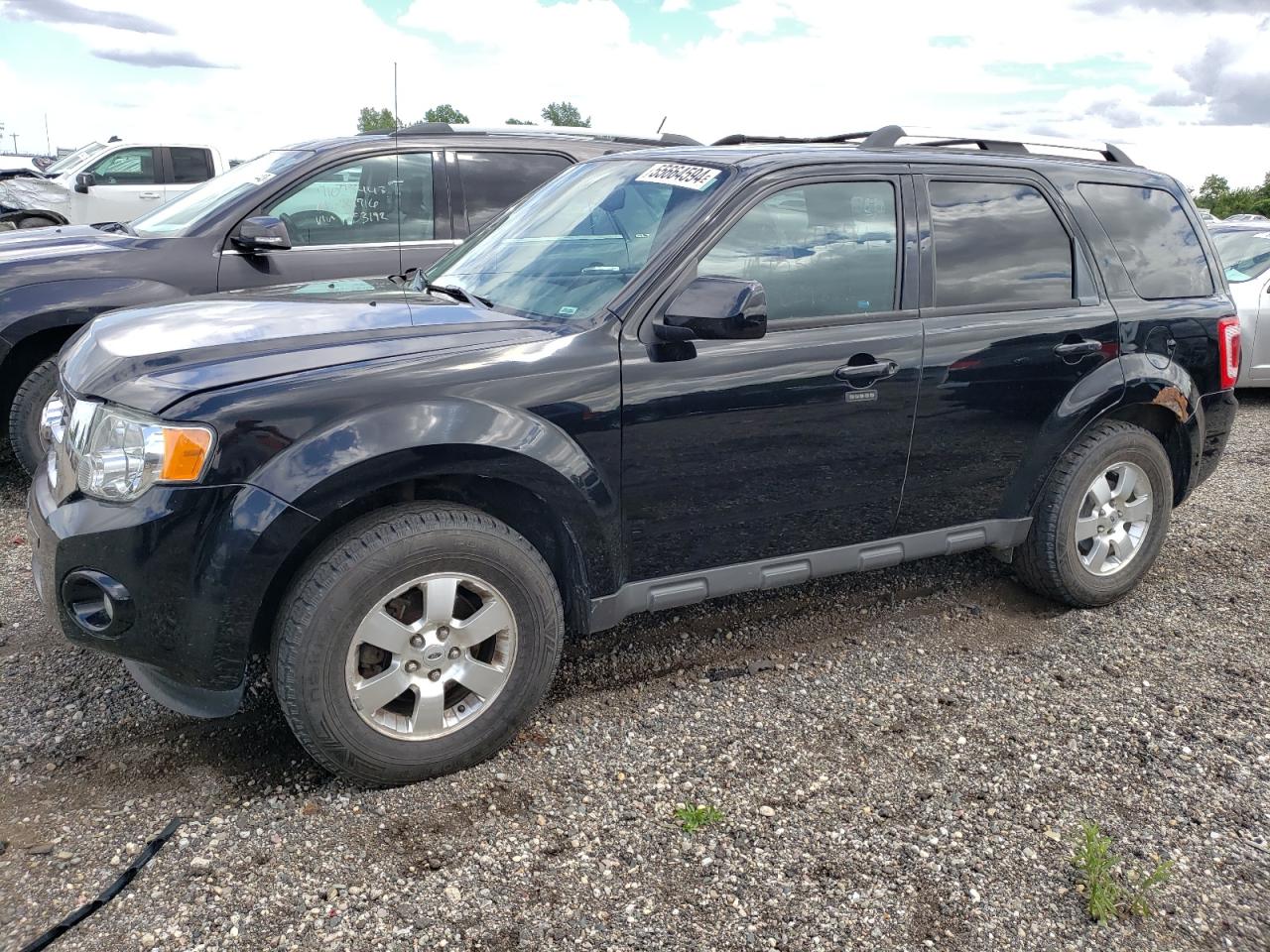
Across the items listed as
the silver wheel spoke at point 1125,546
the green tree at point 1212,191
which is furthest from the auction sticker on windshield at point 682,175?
the green tree at point 1212,191

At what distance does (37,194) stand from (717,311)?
16378mm

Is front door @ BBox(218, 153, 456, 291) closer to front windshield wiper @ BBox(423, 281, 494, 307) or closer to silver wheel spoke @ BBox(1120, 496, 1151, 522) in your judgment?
front windshield wiper @ BBox(423, 281, 494, 307)

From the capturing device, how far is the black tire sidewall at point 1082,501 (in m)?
4.25

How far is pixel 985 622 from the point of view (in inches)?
174

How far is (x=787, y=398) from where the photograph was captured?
347 cm

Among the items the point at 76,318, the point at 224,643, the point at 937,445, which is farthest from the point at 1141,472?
the point at 76,318

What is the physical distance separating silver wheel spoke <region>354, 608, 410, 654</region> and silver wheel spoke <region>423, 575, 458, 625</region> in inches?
3.0

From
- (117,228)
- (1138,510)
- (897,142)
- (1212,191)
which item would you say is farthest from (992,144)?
(1212,191)

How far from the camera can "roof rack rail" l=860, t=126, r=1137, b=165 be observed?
13.5ft

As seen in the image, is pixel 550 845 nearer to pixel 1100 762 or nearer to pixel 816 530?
pixel 816 530

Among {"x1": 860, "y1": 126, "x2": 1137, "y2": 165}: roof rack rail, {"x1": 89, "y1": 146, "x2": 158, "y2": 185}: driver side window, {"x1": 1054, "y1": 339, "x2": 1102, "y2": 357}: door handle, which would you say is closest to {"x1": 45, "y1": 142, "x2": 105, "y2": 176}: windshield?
{"x1": 89, "y1": 146, "x2": 158, "y2": 185}: driver side window

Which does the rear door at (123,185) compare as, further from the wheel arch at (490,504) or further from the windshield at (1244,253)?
the wheel arch at (490,504)

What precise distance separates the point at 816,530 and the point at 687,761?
94cm

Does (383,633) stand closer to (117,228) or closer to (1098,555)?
(1098,555)
